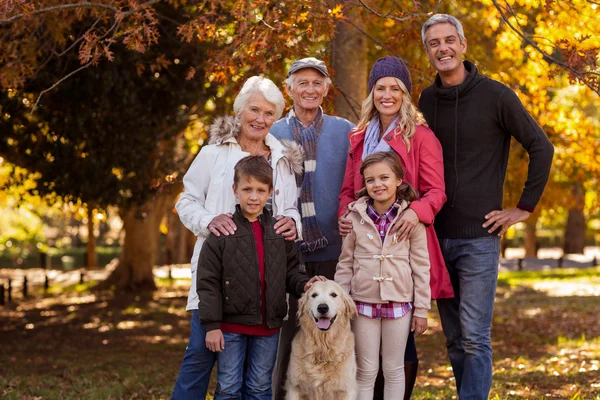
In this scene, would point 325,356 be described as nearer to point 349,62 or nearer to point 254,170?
point 254,170

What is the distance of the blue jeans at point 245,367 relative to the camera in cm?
432

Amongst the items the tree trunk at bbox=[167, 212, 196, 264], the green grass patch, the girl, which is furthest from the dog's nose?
the tree trunk at bbox=[167, 212, 196, 264]

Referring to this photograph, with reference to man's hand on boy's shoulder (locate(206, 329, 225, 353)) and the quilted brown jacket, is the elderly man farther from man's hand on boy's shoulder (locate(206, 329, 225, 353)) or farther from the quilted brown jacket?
man's hand on boy's shoulder (locate(206, 329, 225, 353))

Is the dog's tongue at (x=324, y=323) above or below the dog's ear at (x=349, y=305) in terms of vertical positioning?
below

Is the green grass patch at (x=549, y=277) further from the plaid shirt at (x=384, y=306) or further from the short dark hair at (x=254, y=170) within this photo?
the short dark hair at (x=254, y=170)

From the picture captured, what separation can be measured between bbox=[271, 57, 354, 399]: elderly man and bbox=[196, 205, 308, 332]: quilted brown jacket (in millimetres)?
542

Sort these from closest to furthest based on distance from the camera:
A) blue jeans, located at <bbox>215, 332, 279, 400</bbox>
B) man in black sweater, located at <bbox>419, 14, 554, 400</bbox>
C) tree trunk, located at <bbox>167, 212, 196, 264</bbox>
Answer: blue jeans, located at <bbox>215, 332, 279, 400</bbox> → man in black sweater, located at <bbox>419, 14, 554, 400</bbox> → tree trunk, located at <bbox>167, 212, 196, 264</bbox>

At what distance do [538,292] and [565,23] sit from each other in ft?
40.7

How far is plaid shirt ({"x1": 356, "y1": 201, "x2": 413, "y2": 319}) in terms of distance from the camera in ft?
14.7

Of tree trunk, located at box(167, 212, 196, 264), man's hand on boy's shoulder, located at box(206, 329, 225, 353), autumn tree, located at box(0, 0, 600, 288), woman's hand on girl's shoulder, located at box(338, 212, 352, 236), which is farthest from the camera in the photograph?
tree trunk, located at box(167, 212, 196, 264)

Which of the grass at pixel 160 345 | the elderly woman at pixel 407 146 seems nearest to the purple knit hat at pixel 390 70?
the elderly woman at pixel 407 146

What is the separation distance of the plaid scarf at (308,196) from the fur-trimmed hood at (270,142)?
0.13m

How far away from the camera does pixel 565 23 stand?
28.1 feet

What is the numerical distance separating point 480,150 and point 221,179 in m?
1.73
